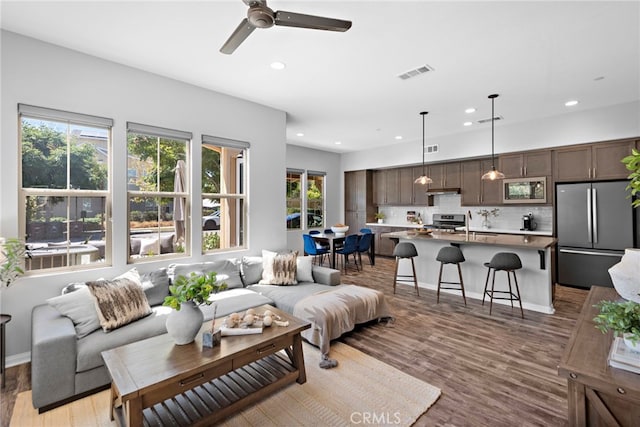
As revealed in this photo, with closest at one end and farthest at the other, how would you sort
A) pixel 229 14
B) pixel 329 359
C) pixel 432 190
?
1. pixel 229 14
2. pixel 329 359
3. pixel 432 190

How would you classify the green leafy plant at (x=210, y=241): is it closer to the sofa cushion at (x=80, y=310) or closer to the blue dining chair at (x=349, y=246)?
the sofa cushion at (x=80, y=310)

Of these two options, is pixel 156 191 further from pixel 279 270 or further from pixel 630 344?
pixel 630 344

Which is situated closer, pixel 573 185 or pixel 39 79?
pixel 39 79

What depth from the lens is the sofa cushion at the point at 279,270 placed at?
379 centimetres

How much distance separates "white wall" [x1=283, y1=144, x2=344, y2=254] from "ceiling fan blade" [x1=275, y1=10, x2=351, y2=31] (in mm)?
5776

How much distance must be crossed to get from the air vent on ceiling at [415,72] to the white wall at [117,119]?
6.81 ft

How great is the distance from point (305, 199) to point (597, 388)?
7229 millimetres

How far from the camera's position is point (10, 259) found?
7.86 ft

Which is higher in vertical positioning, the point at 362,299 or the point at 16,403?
the point at 362,299

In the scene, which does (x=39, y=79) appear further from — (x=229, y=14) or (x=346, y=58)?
(x=346, y=58)

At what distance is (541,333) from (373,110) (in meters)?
3.84

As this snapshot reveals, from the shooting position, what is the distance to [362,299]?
3.34 m

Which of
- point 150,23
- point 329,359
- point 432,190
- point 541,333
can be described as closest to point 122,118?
point 150,23

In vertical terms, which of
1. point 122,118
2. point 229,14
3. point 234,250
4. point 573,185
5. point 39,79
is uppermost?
point 229,14
